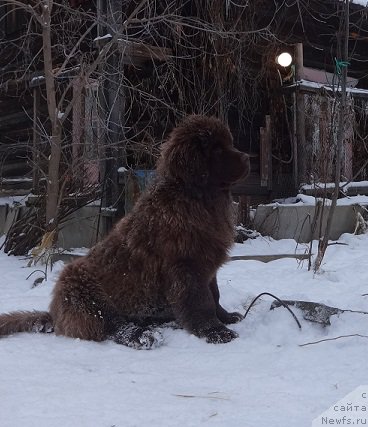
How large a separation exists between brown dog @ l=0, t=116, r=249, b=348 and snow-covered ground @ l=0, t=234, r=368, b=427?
0.41 feet

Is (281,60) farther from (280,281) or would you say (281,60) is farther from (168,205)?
(168,205)

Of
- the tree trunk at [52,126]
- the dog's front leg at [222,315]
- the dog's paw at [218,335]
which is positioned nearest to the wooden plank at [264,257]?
the tree trunk at [52,126]

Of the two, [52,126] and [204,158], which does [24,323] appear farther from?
[52,126]

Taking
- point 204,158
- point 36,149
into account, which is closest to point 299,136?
point 36,149

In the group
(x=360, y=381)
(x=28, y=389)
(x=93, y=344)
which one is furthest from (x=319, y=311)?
(x=28, y=389)

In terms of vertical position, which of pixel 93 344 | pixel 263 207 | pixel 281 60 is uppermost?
pixel 281 60

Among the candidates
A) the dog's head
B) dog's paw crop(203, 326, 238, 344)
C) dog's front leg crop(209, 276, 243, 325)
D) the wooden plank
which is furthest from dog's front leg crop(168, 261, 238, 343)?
the wooden plank

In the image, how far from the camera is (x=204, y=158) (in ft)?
11.1

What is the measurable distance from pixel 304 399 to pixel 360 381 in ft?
1.13

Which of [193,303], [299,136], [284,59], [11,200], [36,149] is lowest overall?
[193,303]

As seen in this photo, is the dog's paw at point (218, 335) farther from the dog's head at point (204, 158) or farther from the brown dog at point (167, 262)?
the dog's head at point (204, 158)

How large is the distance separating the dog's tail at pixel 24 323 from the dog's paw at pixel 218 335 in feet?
3.50

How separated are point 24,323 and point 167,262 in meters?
1.05

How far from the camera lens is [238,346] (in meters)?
3.08
